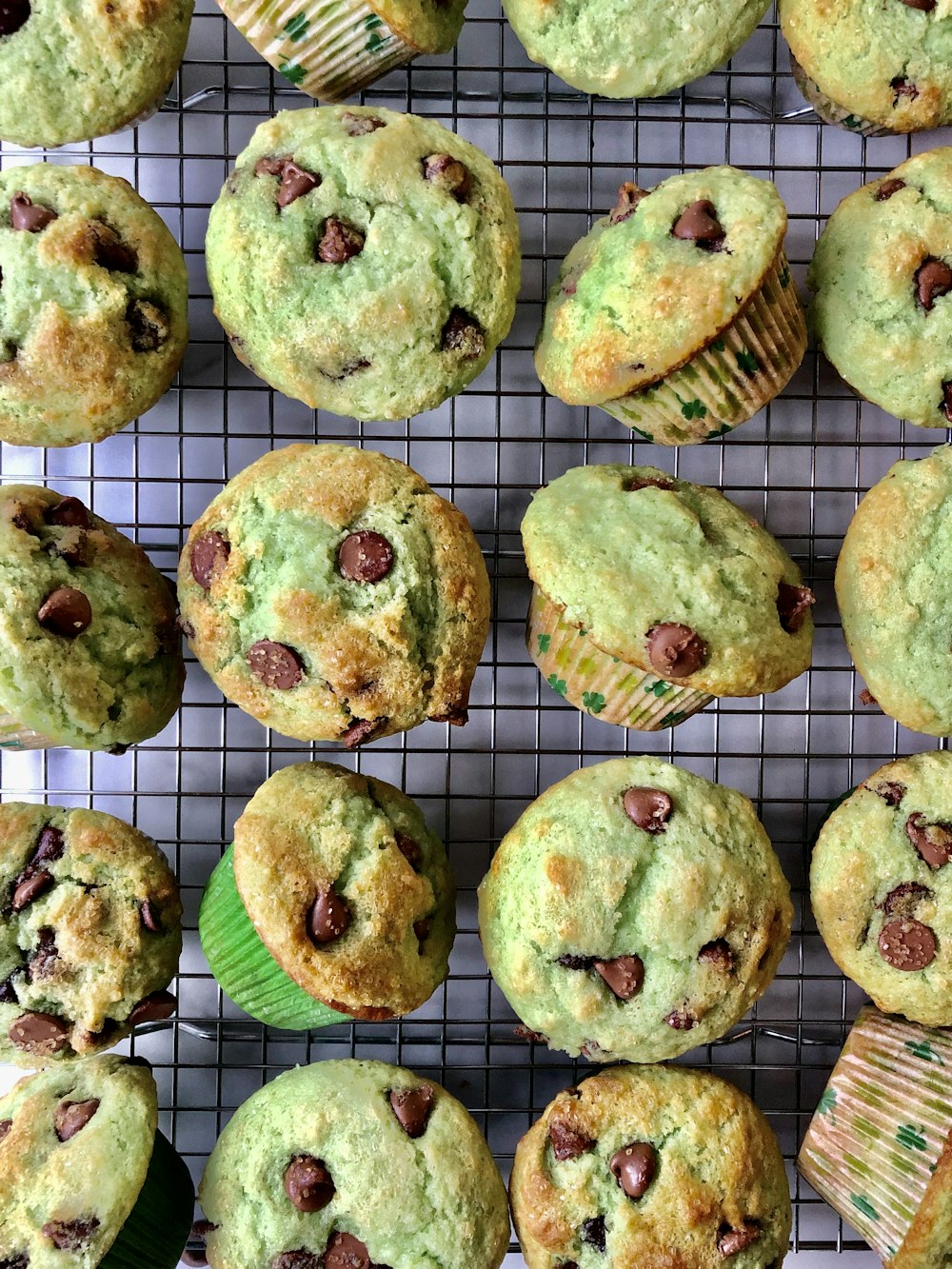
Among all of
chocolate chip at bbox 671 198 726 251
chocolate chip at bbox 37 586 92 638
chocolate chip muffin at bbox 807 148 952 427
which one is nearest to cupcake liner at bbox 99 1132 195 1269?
chocolate chip at bbox 37 586 92 638

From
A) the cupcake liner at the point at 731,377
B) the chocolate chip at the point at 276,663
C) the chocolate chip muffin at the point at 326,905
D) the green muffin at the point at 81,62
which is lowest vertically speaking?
the chocolate chip muffin at the point at 326,905

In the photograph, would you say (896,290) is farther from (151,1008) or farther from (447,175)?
(151,1008)

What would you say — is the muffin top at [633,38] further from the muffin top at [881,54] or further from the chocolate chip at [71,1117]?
the chocolate chip at [71,1117]

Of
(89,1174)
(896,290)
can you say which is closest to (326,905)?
(89,1174)

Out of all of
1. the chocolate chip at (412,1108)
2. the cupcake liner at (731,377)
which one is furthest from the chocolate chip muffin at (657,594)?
the chocolate chip at (412,1108)

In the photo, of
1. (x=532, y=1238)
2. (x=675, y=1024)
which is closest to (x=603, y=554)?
(x=675, y=1024)

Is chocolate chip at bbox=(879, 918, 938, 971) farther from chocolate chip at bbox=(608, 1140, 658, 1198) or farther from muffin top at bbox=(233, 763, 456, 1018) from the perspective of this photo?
muffin top at bbox=(233, 763, 456, 1018)
